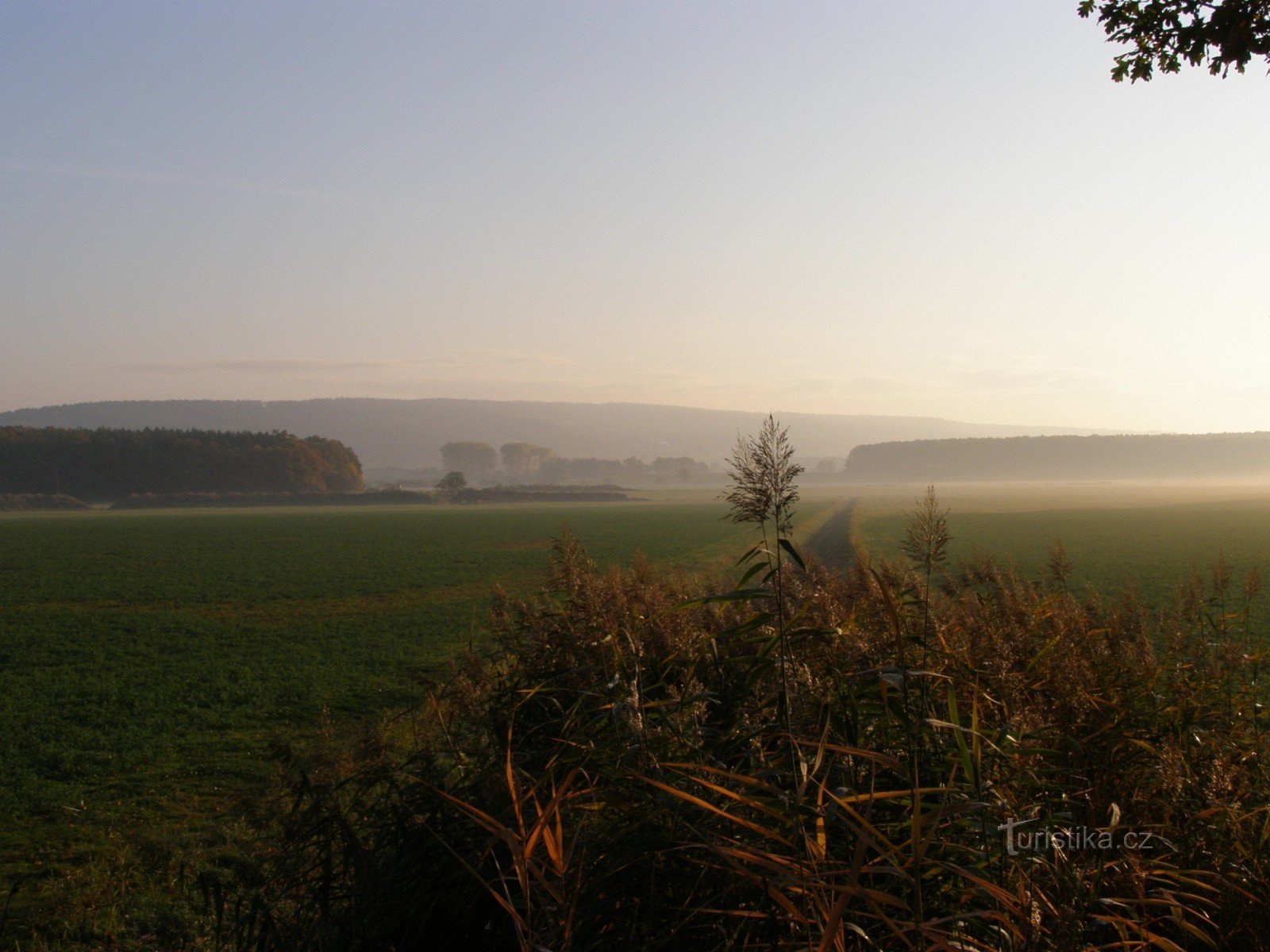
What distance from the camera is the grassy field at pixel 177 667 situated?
848 cm

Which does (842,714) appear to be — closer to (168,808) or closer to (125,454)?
(168,808)

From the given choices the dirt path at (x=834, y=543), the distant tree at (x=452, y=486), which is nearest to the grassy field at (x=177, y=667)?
the dirt path at (x=834, y=543)

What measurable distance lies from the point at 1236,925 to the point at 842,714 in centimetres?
121

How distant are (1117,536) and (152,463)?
453ft

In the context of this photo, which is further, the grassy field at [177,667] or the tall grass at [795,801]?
the grassy field at [177,667]

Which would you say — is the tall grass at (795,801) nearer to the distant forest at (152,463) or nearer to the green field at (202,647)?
the green field at (202,647)

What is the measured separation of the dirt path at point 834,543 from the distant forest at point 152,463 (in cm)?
10483

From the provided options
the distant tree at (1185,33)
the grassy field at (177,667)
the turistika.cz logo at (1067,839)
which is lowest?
the grassy field at (177,667)

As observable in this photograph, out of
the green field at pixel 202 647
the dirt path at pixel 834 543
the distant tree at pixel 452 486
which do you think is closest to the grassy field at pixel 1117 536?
the green field at pixel 202 647

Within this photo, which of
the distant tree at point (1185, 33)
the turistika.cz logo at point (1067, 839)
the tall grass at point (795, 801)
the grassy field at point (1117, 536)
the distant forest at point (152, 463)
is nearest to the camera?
the tall grass at point (795, 801)

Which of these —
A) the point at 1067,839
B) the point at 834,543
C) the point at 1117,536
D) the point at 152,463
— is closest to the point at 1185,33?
the point at 1067,839

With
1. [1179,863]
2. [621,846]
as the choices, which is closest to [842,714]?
[621,846]

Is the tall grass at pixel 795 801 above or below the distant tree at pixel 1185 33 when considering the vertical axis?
below

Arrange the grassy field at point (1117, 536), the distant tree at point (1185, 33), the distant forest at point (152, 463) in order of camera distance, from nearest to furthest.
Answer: the distant tree at point (1185, 33), the grassy field at point (1117, 536), the distant forest at point (152, 463)
